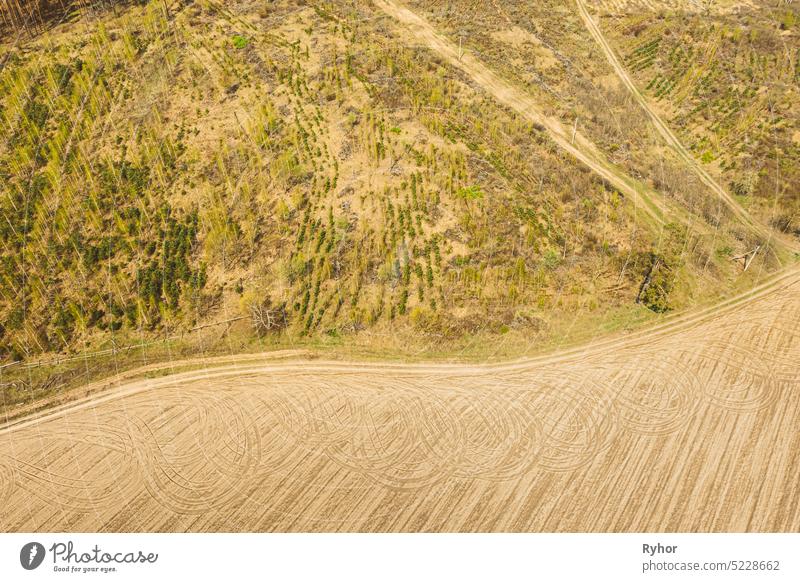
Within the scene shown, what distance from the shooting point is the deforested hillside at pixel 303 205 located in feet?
104

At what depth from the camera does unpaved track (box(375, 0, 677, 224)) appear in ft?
128

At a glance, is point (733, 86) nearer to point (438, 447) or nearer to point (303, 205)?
point (303, 205)

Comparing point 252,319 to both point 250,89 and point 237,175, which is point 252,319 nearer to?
point 237,175

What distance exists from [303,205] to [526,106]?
2290 centimetres

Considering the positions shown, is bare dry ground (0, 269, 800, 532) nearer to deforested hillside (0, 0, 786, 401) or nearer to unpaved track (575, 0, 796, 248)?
deforested hillside (0, 0, 786, 401)

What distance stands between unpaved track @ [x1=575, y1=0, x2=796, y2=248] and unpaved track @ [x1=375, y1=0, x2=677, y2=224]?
5463mm

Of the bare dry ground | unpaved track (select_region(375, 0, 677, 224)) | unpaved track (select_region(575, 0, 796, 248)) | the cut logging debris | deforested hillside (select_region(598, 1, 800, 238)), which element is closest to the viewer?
the bare dry ground

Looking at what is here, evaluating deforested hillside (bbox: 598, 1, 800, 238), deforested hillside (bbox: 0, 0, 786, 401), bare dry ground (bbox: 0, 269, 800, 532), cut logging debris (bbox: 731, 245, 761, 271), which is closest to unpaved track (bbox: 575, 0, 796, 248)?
deforested hillside (bbox: 598, 1, 800, 238)

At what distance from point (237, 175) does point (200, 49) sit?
1395cm

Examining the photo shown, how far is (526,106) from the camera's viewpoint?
45469 millimetres

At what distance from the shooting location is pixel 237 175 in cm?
3572

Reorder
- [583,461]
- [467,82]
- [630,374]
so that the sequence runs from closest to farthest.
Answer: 1. [583,461]
2. [630,374]
3. [467,82]
